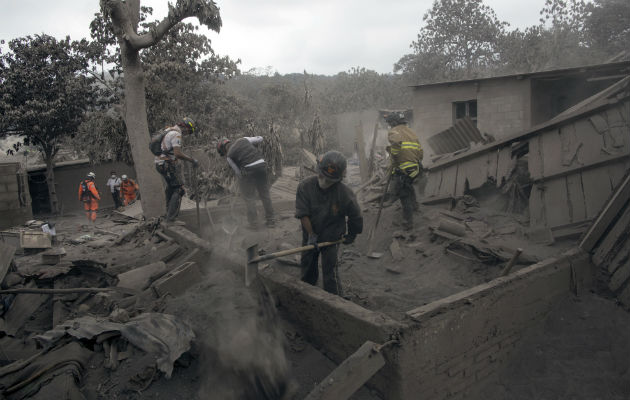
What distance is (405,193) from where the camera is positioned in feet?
21.7

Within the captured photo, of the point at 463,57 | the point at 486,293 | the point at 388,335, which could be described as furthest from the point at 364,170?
the point at 463,57

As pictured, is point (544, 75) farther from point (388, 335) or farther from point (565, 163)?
point (388, 335)

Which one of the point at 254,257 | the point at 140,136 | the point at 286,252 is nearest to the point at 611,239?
the point at 286,252

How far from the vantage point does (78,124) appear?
15.5m

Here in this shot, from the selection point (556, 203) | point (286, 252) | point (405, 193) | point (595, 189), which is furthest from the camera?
point (405, 193)

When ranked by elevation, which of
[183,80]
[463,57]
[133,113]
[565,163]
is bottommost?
[565,163]

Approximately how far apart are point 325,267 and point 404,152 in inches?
111

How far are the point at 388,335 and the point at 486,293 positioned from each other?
3.99 ft

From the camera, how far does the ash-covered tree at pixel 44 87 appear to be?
14023 mm

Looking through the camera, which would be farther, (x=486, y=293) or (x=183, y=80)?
(x=183, y=80)

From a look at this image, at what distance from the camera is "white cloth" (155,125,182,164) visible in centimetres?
660

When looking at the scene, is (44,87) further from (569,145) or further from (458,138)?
(569,145)

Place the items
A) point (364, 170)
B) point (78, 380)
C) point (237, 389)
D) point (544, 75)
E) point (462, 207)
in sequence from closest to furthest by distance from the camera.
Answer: point (78, 380), point (237, 389), point (462, 207), point (544, 75), point (364, 170)

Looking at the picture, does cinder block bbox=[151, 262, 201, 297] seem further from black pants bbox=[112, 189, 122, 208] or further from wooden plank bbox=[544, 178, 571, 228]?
black pants bbox=[112, 189, 122, 208]
